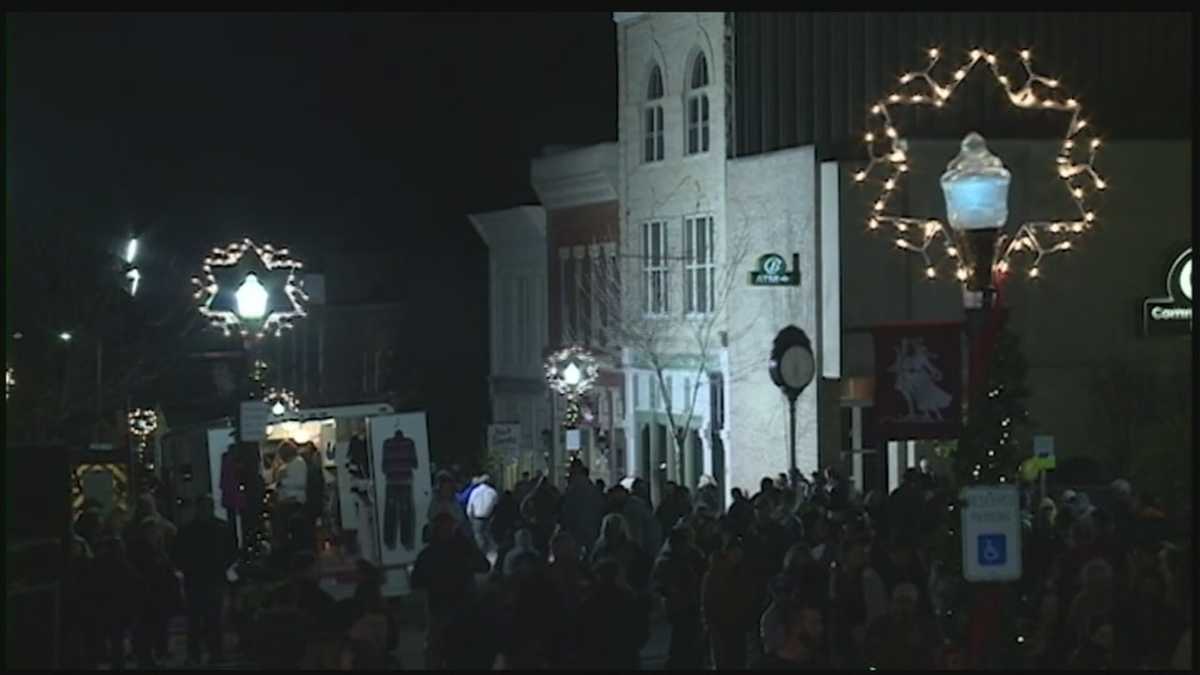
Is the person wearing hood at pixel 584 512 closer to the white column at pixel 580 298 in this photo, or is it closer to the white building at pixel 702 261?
the white building at pixel 702 261

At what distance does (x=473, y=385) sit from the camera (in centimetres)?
5603

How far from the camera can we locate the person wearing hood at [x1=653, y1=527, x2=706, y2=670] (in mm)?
16891

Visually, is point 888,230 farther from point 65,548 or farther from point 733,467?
point 65,548

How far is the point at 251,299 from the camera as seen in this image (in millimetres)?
23281

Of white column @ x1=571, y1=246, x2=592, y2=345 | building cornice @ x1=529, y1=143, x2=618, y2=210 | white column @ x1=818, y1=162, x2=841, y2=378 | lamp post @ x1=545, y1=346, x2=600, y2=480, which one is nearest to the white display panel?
white column @ x1=818, y1=162, x2=841, y2=378

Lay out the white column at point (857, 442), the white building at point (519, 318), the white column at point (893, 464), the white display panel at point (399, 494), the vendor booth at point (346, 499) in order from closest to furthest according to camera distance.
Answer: the vendor booth at point (346, 499) < the white display panel at point (399, 494) < the white column at point (893, 464) < the white column at point (857, 442) < the white building at point (519, 318)

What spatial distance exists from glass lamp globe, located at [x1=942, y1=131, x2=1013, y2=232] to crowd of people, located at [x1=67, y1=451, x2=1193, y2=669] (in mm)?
2593

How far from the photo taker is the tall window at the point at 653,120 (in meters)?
38.7

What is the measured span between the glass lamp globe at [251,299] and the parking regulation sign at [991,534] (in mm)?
10744

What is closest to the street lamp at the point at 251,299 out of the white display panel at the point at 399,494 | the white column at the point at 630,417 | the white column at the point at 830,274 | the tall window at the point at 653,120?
the white display panel at the point at 399,494

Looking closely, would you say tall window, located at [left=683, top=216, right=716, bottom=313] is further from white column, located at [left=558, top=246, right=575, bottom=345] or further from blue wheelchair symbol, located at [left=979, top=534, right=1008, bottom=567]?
blue wheelchair symbol, located at [left=979, top=534, right=1008, bottom=567]

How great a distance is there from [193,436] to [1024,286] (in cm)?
1359

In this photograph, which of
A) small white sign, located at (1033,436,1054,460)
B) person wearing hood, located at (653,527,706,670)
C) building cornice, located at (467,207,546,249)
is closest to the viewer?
person wearing hood, located at (653,527,706,670)

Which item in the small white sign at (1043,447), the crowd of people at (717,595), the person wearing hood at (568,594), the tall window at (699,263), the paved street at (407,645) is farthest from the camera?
the tall window at (699,263)
